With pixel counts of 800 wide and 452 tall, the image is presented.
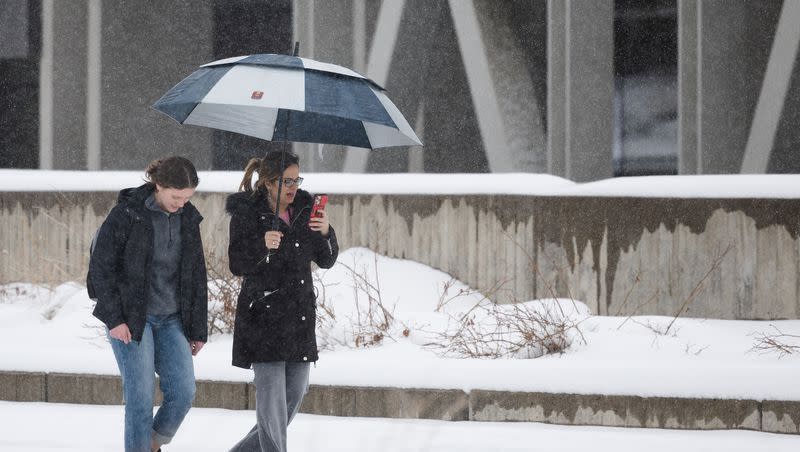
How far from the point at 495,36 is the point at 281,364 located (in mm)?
12344

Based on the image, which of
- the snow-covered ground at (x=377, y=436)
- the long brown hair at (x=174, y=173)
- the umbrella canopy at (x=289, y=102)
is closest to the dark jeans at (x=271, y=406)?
the long brown hair at (x=174, y=173)

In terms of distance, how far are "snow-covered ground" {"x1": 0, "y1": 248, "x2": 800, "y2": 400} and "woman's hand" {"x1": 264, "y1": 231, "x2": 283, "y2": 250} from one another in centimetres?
273

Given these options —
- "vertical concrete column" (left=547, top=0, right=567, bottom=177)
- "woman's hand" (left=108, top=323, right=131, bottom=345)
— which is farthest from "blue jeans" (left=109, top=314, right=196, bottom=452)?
"vertical concrete column" (left=547, top=0, right=567, bottom=177)

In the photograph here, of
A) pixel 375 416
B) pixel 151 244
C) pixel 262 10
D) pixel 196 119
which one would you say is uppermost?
pixel 262 10

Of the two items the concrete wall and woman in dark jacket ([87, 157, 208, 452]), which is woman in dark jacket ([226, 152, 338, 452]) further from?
the concrete wall

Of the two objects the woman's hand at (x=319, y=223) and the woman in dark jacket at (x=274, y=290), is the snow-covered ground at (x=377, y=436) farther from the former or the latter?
the woman's hand at (x=319, y=223)

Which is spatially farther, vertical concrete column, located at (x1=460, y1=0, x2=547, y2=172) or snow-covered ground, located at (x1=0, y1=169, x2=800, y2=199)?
vertical concrete column, located at (x1=460, y1=0, x2=547, y2=172)

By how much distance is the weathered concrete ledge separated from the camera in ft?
20.5

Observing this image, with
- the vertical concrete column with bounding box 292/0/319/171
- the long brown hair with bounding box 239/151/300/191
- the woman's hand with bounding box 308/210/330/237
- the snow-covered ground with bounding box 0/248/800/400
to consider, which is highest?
the vertical concrete column with bounding box 292/0/319/171

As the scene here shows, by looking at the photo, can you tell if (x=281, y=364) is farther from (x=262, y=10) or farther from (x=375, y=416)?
(x=262, y=10)

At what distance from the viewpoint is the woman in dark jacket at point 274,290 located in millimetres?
4320

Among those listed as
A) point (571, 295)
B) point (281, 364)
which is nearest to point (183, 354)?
point (281, 364)

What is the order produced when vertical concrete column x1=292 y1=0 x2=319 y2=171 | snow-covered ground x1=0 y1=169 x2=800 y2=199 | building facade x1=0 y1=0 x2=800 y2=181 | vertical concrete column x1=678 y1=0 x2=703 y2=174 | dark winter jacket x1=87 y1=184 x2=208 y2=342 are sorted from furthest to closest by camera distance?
vertical concrete column x1=292 y1=0 x2=319 y2=171 < vertical concrete column x1=678 y1=0 x2=703 y2=174 < building facade x1=0 y1=0 x2=800 y2=181 < snow-covered ground x1=0 y1=169 x2=800 y2=199 < dark winter jacket x1=87 y1=184 x2=208 y2=342

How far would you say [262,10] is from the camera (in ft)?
71.8
